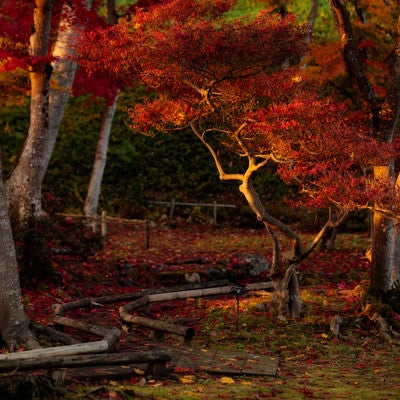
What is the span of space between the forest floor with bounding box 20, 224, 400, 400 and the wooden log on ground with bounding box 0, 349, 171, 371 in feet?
0.71

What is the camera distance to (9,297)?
355 inches

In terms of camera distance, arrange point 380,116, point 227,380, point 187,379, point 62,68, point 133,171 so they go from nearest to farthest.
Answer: point 187,379 → point 227,380 → point 380,116 → point 62,68 → point 133,171

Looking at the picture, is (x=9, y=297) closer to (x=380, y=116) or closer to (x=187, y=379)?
(x=187, y=379)

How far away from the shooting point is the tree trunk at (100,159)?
20359 mm

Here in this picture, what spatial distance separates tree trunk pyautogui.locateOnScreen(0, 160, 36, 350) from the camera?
8914 mm

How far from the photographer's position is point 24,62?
14.0 meters

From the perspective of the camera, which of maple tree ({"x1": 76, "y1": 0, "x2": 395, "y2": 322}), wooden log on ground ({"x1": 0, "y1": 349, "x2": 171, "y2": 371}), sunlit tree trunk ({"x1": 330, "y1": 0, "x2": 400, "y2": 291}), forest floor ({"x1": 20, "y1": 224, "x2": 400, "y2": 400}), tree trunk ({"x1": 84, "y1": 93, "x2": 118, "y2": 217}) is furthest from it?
tree trunk ({"x1": 84, "y1": 93, "x2": 118, "y2": 217})

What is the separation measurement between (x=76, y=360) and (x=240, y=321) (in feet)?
17.4

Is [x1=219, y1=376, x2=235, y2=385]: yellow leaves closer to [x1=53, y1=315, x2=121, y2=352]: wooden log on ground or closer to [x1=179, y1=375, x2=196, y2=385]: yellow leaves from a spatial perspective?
[x1=179, y1=375, x2=196, y2=385]: yellow leaves

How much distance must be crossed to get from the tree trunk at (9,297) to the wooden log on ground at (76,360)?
1538 millimetres

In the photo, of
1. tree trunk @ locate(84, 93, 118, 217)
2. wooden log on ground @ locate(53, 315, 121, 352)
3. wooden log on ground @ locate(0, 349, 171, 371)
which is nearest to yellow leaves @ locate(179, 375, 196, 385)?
wooden log on ground @ locate(0, 349, 171, 371)

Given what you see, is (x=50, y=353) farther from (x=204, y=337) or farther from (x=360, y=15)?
(x=360, y=15)

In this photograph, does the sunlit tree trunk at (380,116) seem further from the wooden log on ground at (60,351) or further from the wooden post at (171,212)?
the wooden post at (171,212)

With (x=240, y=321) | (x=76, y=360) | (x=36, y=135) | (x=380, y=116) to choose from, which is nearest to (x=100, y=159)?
(x=36, y=135)
